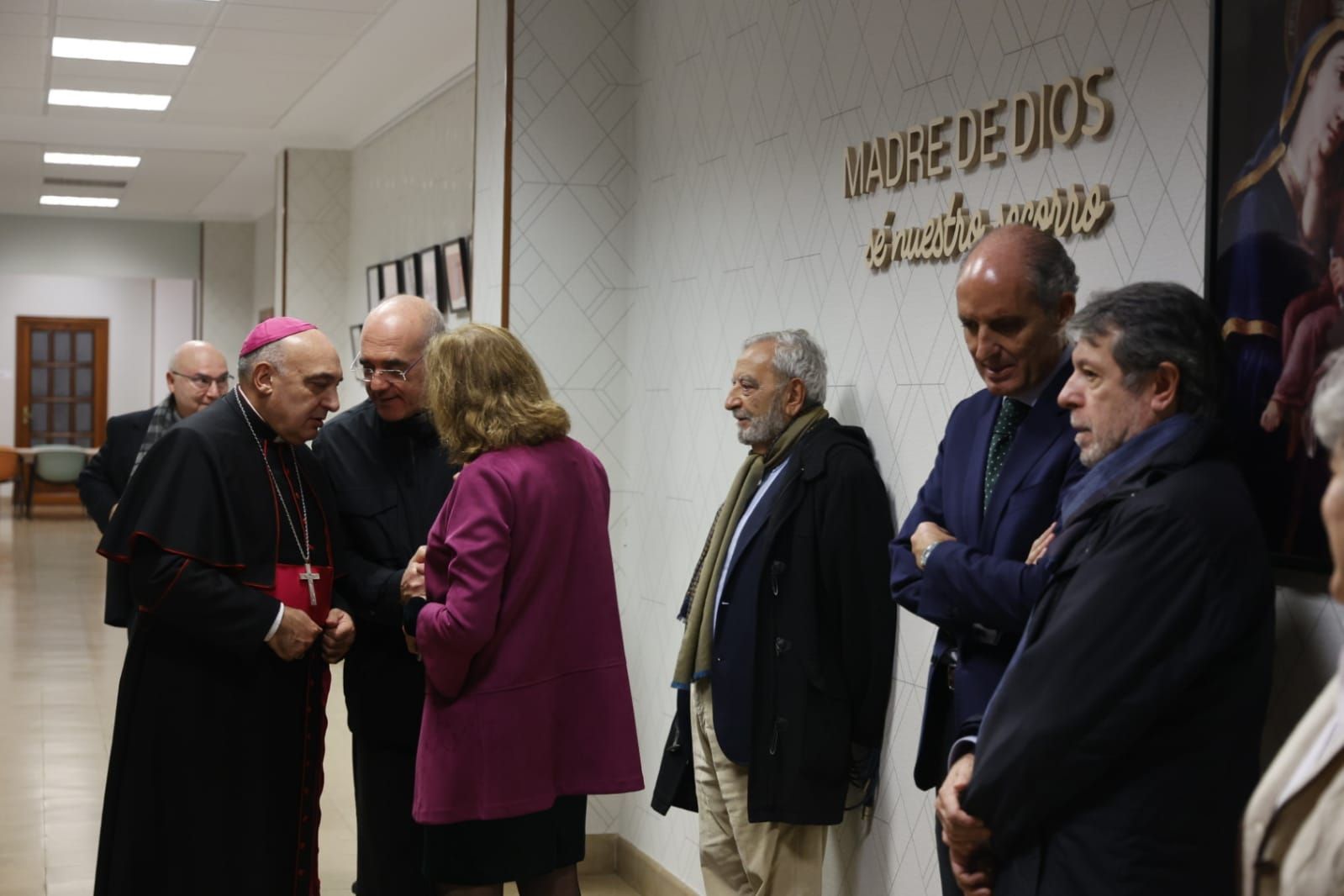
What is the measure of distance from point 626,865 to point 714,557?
185 cm

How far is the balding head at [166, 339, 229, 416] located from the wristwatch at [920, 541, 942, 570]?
4.45 metres

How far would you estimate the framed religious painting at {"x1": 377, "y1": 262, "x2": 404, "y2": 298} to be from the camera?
1090cm

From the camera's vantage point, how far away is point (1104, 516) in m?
2.26

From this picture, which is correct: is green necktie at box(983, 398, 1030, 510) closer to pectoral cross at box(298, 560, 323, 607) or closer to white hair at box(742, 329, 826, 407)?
white hair at box(742, 329, 826, 407)

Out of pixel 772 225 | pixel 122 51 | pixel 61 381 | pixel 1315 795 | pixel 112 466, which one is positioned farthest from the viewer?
pixel 61 381

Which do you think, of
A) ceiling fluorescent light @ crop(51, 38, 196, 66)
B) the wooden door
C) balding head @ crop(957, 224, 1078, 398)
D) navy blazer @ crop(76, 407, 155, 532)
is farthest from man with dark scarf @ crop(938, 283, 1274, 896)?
the wooden door

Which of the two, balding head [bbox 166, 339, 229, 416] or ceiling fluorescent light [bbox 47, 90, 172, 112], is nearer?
balding head [bbox 166, 339, 229, 416]

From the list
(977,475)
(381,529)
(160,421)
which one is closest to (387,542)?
(381,529)

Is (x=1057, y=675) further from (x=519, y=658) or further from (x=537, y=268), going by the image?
(x=537, y=268)

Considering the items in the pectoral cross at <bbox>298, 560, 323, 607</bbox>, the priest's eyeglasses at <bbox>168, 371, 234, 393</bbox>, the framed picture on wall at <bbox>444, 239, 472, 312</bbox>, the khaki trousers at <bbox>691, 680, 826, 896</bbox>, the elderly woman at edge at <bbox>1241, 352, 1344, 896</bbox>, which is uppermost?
the framed picture on wall at <bbox>444, 239, 472, 312</bbox>

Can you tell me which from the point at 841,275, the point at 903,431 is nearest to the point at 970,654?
the point at 903,431

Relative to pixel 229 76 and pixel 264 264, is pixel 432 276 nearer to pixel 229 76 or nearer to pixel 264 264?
pixel 229 76

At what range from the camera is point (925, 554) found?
2855mm

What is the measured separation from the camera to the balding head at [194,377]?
652 cm
